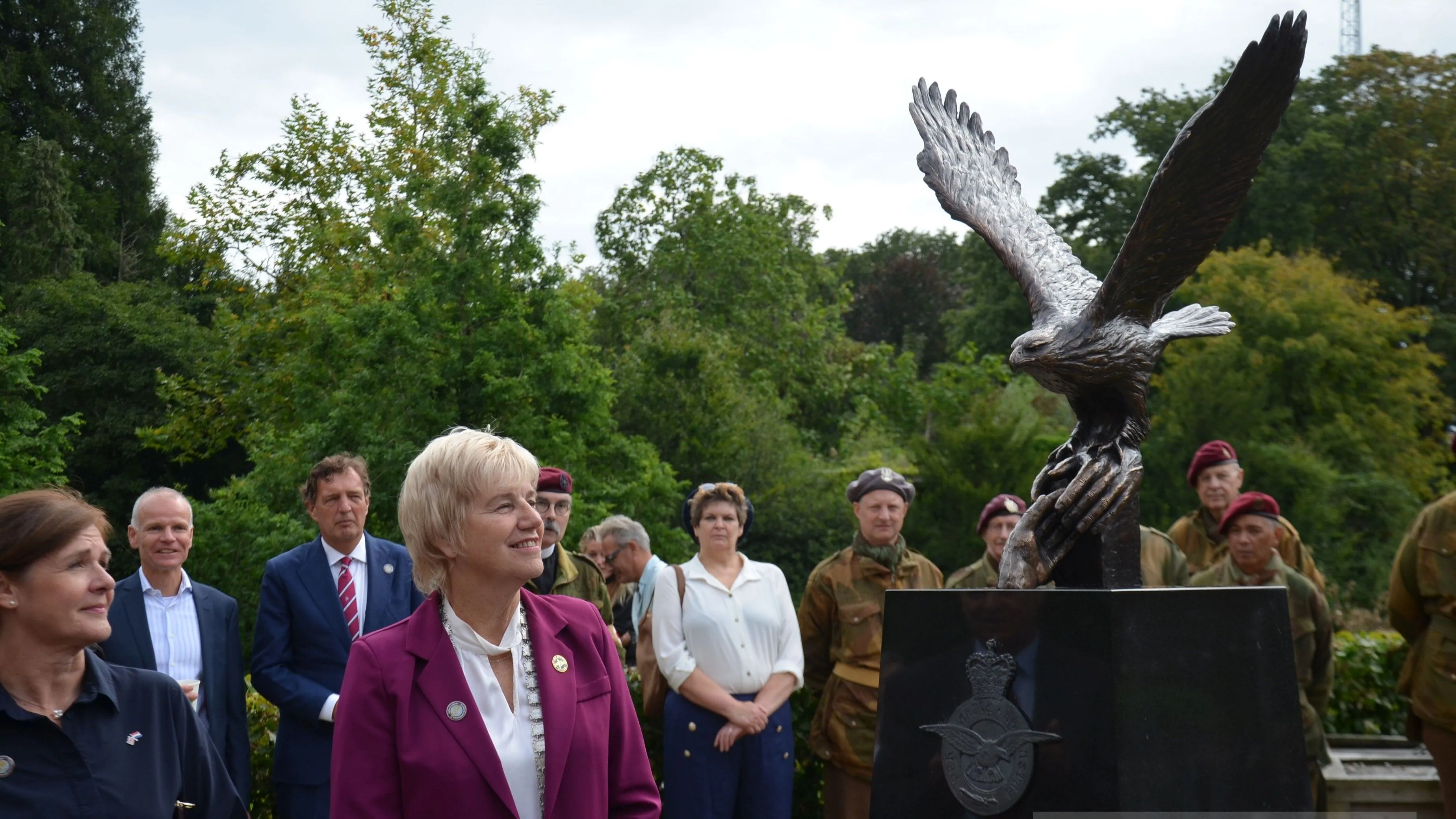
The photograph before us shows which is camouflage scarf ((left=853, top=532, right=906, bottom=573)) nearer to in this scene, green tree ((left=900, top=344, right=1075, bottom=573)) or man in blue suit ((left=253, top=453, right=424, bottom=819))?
man in blue suit ((left=253, top=453, right=424, bottom=819))

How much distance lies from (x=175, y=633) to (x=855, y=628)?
9.41 feet

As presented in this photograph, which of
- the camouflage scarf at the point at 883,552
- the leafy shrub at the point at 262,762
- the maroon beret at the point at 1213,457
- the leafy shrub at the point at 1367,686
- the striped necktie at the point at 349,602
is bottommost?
the leafy shrub at the point at 262,762

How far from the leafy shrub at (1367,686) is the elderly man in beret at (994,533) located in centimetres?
277

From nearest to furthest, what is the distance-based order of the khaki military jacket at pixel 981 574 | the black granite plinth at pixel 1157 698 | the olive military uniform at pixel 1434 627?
the black granite plinth at pixel 1157 698
the olive military uniform at pixel 1434 627
the khaki military jacket at pixel 981 574

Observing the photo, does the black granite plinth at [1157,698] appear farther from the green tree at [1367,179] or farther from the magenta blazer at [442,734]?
the green tree at [1367,179]

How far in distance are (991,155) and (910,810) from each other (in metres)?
2.74

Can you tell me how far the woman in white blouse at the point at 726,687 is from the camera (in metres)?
5.55

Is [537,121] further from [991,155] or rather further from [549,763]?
[549,763]

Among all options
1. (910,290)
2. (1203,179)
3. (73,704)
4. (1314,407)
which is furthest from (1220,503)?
(910,290)

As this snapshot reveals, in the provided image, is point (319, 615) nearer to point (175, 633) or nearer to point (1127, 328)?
point (175, 633)

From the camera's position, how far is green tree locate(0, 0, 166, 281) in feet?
108

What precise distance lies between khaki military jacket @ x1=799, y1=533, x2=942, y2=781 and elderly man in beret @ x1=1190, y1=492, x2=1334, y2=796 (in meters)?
1.41

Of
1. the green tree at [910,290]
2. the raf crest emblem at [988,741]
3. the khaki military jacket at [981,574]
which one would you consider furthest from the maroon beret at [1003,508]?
the green tree at [910,290]

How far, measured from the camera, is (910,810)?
13.7ft
